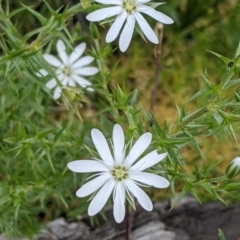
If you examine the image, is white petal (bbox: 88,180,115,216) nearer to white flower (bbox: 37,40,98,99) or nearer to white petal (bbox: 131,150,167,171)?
white petal (bbox: 131,150,167,171)

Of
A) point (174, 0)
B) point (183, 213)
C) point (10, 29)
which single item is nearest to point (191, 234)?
point (183, 213)

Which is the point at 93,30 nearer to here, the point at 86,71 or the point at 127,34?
the point at 127,34

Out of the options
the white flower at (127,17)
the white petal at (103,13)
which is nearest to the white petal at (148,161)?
the white flower at (127,17)

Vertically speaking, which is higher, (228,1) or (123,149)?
(228,1)

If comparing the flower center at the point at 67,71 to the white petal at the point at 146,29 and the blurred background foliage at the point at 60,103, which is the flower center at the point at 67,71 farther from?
the white petal at the point at 146,29

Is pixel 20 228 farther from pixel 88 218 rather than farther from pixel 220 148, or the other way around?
pixel 220 148

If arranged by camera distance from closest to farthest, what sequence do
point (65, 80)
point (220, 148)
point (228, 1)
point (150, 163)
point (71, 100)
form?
1. point (150, 163)
2. point (71, 100)
3. point (65, 80)
4. point (220, 148)
5. point (228, 1)
